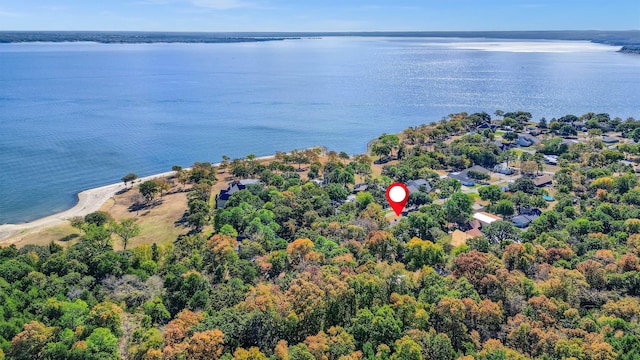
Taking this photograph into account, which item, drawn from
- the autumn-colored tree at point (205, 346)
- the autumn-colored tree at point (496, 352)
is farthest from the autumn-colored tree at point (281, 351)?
the autumn-colored tree at point (496, 352)

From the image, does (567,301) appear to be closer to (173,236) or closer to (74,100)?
(173,236)

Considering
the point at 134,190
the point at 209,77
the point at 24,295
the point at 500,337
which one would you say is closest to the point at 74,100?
the point at 209,77

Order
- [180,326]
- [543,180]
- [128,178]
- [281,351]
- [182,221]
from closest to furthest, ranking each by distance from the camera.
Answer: [281,351]
[180,326]
[182,221]
[543,180]
[128,178]

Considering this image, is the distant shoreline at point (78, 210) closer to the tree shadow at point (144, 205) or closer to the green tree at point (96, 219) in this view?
the tree shadow at point (144, 205)

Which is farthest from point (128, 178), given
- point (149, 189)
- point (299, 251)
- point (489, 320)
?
point (489, 320)

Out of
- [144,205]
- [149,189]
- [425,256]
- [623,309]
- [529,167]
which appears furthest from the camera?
[529,167]

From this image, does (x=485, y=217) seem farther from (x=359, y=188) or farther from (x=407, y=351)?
(x=407, y=351)

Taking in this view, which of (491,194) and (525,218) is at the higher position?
(491,194)
